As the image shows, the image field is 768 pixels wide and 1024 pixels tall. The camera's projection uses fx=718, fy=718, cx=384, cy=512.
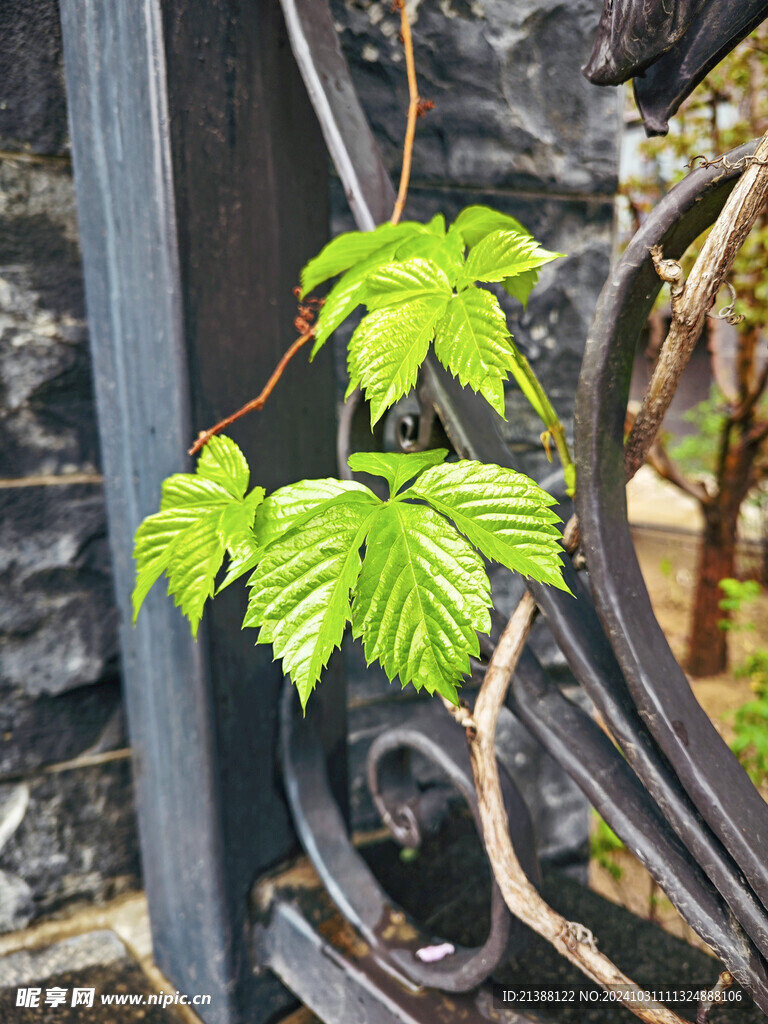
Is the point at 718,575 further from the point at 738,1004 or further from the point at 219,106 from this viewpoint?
the point at 219,106

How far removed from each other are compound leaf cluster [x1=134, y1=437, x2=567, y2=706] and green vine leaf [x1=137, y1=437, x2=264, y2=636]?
59 mm

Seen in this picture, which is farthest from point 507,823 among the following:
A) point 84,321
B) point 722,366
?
point 722,366

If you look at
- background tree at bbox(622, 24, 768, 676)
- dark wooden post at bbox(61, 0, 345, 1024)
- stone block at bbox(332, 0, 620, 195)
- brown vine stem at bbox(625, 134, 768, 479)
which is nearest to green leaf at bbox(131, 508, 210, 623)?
dark wooden post at bbox(61, 0, 345, 1024)

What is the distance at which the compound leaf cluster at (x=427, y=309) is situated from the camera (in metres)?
0.48

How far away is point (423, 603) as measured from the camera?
0.46 metres

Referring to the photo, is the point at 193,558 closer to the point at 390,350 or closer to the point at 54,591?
the point at 390,350

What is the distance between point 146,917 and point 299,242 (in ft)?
3.12

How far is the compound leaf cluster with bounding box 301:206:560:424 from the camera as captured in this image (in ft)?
1.58

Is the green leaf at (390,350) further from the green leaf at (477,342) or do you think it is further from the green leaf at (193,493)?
the green leaf at (193,493)

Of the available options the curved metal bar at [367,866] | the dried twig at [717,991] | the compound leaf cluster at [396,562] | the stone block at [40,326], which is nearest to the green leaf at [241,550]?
the compound leaf cluster at [396,562]

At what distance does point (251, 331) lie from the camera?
0.78 m

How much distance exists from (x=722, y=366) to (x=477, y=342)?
3496 millimetres

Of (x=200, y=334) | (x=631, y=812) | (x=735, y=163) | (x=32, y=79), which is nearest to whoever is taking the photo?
(x=735, y=163)

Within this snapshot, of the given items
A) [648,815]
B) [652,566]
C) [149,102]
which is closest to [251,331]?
[149,102]
